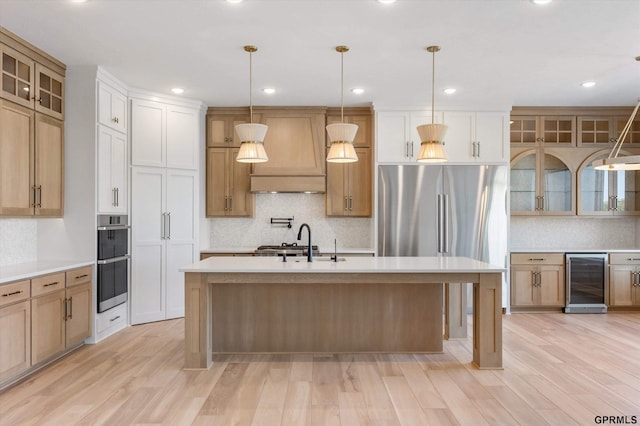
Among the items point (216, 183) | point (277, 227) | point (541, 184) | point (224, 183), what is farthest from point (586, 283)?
point (216, 183)

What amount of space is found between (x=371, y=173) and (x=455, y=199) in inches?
45.0

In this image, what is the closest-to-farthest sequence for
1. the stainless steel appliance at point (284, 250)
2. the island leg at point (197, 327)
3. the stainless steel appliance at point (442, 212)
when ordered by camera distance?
the island leg at point (197, 327)
the stainless steel appliance at point (284, 250)
the stainless steel appliance at point (442, 212)

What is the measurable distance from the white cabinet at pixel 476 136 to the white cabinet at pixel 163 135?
10.9ft

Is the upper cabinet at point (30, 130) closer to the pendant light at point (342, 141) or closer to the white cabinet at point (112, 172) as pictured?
the white cabinet at point (112, 172)

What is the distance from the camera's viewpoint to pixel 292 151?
21.3 ft

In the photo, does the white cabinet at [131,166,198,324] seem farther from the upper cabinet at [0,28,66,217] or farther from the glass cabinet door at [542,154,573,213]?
the glass cabinet door at [542,154,573,213]

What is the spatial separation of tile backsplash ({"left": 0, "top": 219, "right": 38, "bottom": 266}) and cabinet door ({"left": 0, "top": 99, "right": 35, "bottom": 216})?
39 cm

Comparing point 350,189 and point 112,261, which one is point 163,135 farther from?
point 350,189

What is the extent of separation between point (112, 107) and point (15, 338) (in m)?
2.64

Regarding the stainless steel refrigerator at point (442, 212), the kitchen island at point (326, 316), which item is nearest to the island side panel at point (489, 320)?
the kitchen island at point (326, 316)

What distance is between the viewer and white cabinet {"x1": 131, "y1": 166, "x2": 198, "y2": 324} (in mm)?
5605

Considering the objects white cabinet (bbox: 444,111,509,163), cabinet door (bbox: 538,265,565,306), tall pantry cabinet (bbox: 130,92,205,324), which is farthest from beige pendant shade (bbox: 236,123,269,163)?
cabinet door (bbox: 538,265,565,306)

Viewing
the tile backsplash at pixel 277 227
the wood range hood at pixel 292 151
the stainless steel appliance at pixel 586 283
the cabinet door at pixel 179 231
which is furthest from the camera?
the tile backsplash at pixel 277 227

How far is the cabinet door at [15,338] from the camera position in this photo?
346 centimetres
